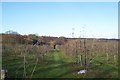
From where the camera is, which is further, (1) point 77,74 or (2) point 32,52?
(2) point 32,52

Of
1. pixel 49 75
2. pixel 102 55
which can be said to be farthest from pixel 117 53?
pixel 49 75

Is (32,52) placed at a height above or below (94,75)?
above

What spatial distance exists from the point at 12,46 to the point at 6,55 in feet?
7.00

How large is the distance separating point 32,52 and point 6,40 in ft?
5.23

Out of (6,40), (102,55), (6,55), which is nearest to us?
(6,40)

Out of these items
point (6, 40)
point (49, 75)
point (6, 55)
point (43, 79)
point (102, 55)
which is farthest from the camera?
point (102, 55)

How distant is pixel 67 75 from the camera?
32.1 feet

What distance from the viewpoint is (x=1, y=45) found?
12.9m

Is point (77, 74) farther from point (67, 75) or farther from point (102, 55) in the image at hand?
point (102, 55)

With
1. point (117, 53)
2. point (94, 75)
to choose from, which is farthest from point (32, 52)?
point (117, 53)

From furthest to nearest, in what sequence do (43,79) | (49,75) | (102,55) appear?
1. (102,55)
2. (49,75)
3. (43,79)

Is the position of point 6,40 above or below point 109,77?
above

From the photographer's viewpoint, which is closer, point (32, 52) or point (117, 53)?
point (32, 52)

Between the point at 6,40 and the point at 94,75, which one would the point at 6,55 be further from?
the point at 94,75
